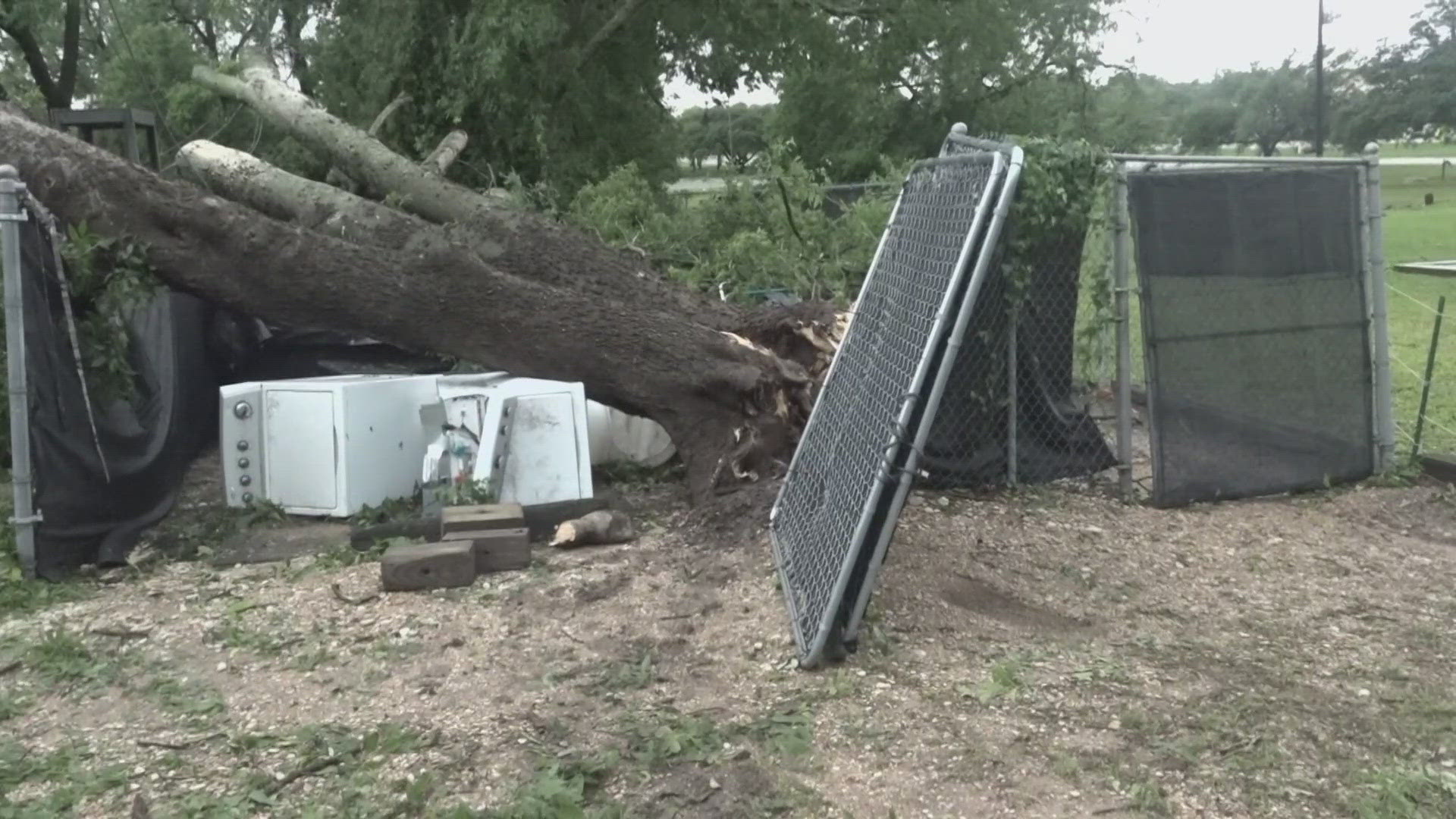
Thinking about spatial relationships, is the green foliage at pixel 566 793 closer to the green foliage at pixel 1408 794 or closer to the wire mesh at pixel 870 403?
the wire mesh at pixel 870 403

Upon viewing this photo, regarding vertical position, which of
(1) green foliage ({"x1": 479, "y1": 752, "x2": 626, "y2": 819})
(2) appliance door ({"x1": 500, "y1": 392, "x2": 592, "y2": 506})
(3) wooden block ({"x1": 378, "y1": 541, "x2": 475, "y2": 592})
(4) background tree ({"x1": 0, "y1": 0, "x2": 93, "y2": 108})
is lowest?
(1) green foliage ({"x1": 479, "y1": 752, "x2": 626, "y2": 819})

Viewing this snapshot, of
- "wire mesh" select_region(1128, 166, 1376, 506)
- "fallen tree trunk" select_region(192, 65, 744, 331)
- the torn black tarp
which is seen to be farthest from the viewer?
"fallen tree trunk" select_region(192, 65, 744, 331)

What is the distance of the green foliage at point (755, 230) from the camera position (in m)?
8.86

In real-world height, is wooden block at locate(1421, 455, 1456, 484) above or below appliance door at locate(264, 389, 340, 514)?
below

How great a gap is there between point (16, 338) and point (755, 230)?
570 centimetres

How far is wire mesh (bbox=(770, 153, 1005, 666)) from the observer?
13.7ft

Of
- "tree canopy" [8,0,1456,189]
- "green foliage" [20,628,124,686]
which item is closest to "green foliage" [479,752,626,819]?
"green foliage" [20,628,124,686]

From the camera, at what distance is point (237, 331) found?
837 cm

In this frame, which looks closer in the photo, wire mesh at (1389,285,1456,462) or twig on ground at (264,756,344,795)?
twig on ground at (264,756,344,795)

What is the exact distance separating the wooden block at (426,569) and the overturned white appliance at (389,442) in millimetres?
1010

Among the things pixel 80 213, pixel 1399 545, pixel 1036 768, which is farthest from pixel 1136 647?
pixel 80 213

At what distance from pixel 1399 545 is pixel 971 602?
2195mm

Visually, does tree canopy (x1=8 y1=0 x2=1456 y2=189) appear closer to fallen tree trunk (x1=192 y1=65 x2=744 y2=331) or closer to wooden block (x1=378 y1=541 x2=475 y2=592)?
fallen tree trunk (x1=192 y1=65 x2=744 y2=331)

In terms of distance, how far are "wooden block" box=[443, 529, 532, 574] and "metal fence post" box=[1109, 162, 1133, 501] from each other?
2979 mm
